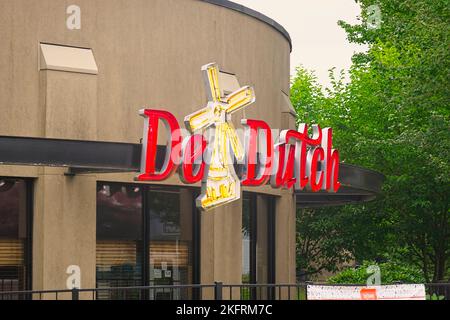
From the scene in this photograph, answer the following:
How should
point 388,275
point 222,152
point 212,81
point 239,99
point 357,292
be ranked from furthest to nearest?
point 388,275
point 239,99
point 222,152
point 212,81
point 357,292

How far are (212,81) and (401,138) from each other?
11492 mm

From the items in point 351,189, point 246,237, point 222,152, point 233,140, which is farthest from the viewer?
point 351,189

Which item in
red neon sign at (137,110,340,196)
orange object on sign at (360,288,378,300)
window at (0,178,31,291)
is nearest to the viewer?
orange object on sign at (360,288,378,300)

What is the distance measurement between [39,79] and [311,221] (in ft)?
79.3

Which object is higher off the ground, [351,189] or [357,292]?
[351,189]

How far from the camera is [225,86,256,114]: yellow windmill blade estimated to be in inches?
961

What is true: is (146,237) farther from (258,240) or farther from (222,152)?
(258,240)

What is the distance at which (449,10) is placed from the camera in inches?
1235

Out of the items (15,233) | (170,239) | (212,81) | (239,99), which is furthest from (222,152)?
(15,233)

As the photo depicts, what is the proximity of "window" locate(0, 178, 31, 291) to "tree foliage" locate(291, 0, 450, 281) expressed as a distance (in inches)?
521

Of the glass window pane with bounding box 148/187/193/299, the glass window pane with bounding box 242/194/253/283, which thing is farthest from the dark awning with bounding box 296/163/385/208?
the glass window pane with bounding box 148/187/193/299

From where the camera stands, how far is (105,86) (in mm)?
24188

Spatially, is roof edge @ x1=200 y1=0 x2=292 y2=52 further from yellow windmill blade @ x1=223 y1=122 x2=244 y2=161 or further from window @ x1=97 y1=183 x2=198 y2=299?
window @ x1=97 y1=183 x2=198 y2=299
